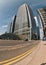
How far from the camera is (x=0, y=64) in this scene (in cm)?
1032

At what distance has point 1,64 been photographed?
1040 centimetres

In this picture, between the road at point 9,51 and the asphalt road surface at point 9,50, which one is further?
the asphalt road surface at point 9,50

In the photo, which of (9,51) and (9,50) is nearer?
(9,51)

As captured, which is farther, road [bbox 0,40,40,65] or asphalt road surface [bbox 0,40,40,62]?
asphalt road surface [bbox 0,40,40,62]

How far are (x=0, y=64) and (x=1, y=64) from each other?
0.09 meters
